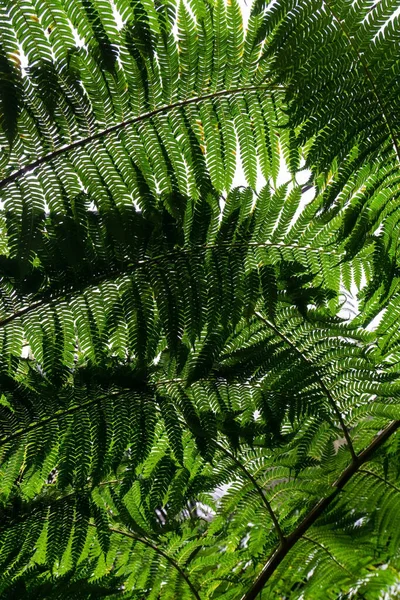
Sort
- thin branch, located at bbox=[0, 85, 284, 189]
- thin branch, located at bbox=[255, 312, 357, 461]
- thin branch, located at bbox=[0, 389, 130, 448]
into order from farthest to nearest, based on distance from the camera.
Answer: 1. thin branch, located at bbox=[255, 312, 357, 461]
2. thin branch, located at bbox=[0, 389, 130, 448]
3. thin branch, located at bbox=[0, 85, 284, 189]

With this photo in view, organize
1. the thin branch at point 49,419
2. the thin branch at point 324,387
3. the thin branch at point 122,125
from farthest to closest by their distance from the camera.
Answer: the thin branch at point 324,387
the thin branch at point 49,419
the thin branch at point 122,125

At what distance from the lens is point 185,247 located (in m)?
1.26

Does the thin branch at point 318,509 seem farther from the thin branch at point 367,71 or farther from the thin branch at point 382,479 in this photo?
the thin branch at point 367,71

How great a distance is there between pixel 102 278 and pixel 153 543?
728mm

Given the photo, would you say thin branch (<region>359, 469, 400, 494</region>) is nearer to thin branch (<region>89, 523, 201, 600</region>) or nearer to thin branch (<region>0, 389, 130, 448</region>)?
thin branch (<region>89, 523, 201, 600</region>)

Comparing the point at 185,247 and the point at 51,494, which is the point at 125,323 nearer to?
the point at 185,247

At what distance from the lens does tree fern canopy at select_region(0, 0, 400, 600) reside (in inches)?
45.1

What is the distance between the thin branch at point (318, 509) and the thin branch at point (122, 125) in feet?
2.88

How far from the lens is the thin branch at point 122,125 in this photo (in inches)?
44.3

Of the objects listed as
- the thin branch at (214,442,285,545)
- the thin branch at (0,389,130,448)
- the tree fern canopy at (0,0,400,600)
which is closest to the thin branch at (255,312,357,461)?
the tree fern canopy at (0,0,400,600)

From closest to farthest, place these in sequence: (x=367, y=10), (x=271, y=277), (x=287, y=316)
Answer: (x=367, y=10), (x=271, y=277), (x=287, y=316)

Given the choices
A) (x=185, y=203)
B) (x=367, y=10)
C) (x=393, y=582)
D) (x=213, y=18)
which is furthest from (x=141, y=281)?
(x=393, y=582)

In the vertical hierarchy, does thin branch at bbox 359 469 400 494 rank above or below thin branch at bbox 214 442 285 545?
above

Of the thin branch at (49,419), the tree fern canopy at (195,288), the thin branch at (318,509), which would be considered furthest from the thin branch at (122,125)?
the thin branch at (318,509)
